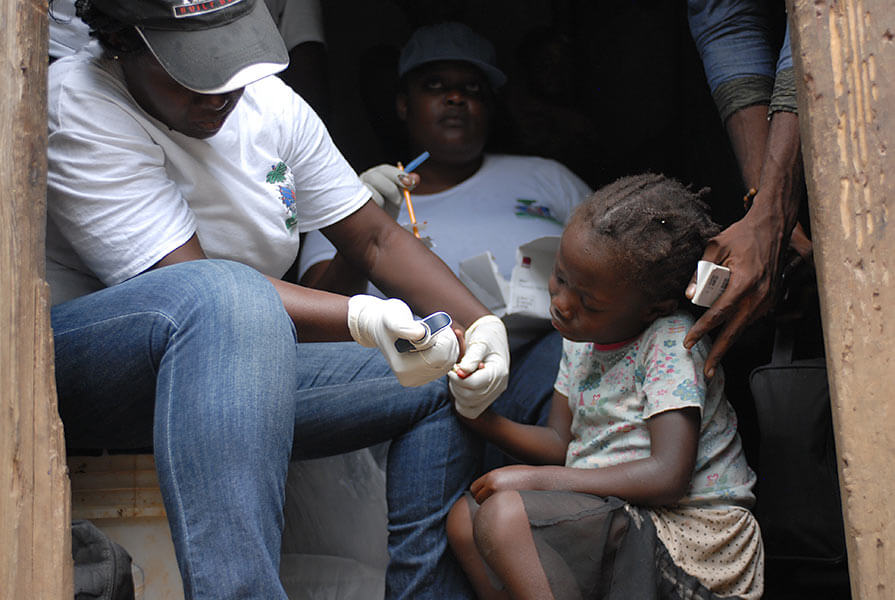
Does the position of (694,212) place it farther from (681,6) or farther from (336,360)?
(681,6)

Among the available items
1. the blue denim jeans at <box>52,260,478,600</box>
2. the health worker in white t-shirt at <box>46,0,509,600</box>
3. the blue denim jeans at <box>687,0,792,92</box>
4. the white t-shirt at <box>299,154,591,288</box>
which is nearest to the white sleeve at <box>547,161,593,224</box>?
the white t-shirt at <box>299,154,591,288</box>

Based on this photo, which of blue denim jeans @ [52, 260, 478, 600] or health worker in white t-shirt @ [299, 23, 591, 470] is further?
health worker in white t-shirt @ [299, 23, 591, 470]

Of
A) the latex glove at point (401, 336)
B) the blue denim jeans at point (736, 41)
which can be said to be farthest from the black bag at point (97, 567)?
the blue denim jeans at point (736, 41)

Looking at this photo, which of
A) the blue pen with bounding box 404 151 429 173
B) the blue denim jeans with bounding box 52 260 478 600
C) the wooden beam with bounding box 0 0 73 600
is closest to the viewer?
the wooden beam with bounding box 0 0 73 600

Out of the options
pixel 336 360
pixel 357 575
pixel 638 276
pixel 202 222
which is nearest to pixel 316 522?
pixel 357 575

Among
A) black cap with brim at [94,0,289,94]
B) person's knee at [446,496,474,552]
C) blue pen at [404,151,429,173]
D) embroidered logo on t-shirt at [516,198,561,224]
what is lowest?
person's knee at [446,496,474,552]

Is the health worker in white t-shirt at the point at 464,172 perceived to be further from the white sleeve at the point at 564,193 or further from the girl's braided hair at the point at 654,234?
the girl's braided hair at the point at 654,234

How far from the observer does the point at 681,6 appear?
2.81 m

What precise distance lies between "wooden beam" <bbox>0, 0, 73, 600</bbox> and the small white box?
0.93 metres

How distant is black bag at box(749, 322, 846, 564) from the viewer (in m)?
1.60

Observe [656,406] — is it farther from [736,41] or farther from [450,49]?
[450,49]

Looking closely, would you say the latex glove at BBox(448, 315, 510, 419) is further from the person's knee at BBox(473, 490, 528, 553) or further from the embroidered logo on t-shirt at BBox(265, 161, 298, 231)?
the embroidered logo on t-shirt at BBox(265, 161, 298, 231)

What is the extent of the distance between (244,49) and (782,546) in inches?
47.5

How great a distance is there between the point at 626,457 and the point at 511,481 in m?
0.20
